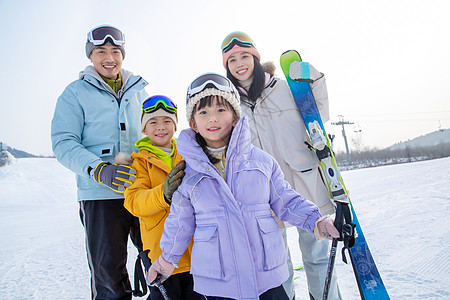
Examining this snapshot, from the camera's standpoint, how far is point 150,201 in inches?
66.7

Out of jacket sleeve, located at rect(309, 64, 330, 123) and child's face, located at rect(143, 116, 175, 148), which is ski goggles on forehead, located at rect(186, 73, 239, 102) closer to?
child's face, located at rect(143, 116, 175, 148)

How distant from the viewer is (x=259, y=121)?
2.28 m

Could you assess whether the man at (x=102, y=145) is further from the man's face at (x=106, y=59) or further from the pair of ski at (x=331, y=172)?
the pair of ski at (x=331, y=172)

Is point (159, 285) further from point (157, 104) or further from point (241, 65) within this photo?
point (241, 65)

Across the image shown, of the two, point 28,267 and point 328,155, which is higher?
point 328,155

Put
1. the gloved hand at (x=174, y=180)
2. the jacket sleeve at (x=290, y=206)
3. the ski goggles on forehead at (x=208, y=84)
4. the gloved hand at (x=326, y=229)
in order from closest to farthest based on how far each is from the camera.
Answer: the gloved hand at (x=326, y=229) < the jacket sleeve at (x=290, y=206) < the gloved hand at (x=174, y=180) < the ski goggles on forehead at (x=208, y=84)

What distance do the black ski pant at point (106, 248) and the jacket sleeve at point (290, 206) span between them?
3.99 ft

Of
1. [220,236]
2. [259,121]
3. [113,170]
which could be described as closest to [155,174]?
[113,170]

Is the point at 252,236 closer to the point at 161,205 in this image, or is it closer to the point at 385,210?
the point at 161,205

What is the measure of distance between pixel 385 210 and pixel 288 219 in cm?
485

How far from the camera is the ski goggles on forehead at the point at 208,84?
165cm

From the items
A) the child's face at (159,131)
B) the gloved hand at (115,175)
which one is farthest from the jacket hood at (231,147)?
the child's face at (159,131)

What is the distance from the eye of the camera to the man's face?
2.21m

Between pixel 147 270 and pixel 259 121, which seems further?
pixel 259 121
